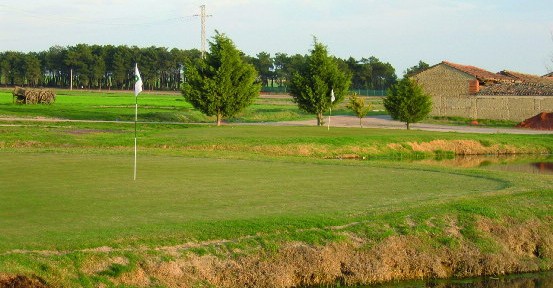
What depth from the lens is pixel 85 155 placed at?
30.0m

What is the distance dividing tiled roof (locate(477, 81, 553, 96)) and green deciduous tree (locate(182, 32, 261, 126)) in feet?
121

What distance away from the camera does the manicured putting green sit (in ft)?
47.8

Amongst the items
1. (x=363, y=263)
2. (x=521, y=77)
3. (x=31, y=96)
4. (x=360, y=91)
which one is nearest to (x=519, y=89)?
(x=521, y=77)

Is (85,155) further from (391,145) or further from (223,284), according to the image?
(391,145)

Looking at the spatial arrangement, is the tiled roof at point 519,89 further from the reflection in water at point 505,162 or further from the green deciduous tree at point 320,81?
the reflection in water at point 505,162

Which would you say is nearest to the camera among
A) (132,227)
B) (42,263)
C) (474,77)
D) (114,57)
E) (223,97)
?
(42,263)

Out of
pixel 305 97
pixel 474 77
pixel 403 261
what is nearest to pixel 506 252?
pixel 403 261

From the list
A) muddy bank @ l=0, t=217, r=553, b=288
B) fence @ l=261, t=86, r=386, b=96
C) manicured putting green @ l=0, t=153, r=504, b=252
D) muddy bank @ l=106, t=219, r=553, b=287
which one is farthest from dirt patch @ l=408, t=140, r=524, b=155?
fence @ l=261, t=86, r=386, b=96

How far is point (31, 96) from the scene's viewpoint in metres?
89.7

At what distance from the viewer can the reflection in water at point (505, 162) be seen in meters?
36.5

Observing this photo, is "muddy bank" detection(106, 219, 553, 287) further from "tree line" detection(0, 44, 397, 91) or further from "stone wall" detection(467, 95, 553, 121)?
"tree line" detection(0, 44, 397, 91)

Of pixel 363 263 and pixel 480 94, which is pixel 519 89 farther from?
pixel 363 263

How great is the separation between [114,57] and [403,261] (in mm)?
176152

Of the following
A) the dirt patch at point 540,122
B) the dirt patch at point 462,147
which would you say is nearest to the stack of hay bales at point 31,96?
→ the dirt patch at point 540,122
